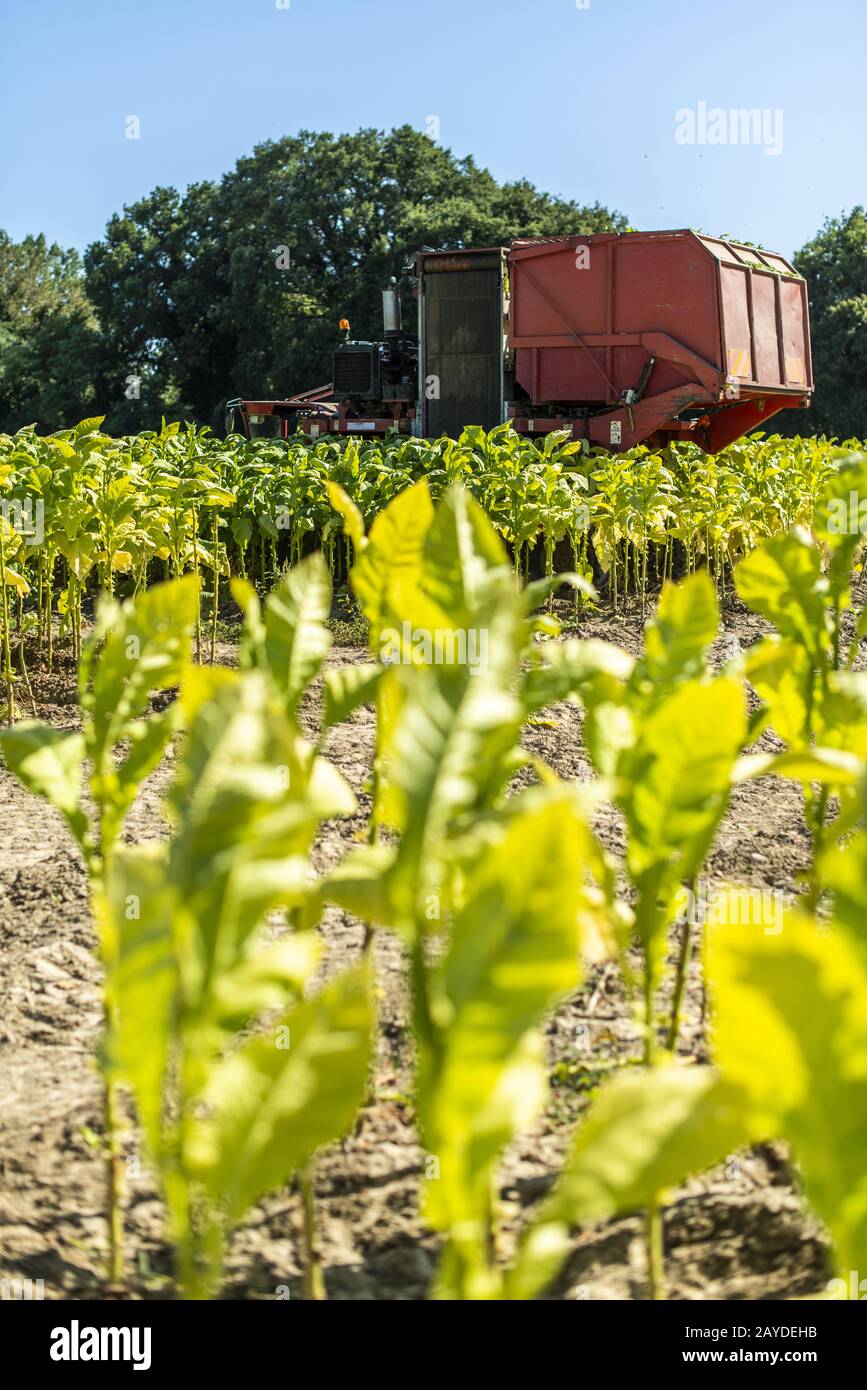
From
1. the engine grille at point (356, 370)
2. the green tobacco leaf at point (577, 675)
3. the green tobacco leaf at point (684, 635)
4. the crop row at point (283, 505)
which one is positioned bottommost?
the green tobacco leaf at point (577, 675)

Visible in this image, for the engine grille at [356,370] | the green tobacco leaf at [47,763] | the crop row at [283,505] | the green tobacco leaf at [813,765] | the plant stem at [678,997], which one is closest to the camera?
the green tobacco leaf at [813,765]

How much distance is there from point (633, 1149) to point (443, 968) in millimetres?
189

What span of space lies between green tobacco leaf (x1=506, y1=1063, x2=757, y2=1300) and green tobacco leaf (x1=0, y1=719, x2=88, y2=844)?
91cm

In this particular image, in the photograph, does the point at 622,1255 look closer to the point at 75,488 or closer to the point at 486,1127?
the point at 486,1127

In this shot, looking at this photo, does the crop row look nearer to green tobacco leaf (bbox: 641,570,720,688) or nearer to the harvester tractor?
the harvester tractor

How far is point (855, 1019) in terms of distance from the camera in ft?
2.63

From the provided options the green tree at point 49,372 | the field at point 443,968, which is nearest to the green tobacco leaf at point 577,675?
the field at point 443,968

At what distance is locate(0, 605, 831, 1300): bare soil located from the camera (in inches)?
59.7

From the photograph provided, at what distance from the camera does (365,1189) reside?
1.74 meters

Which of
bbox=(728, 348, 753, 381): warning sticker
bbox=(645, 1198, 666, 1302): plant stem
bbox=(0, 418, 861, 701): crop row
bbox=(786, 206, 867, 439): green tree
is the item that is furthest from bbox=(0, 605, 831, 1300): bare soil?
bbox=(786, 206, 867, 439): green tree

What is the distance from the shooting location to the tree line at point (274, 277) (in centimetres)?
3172

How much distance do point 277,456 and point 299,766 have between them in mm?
7644

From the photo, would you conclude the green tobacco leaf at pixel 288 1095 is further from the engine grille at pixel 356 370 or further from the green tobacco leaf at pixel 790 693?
the engine grille at pixel 356 370
